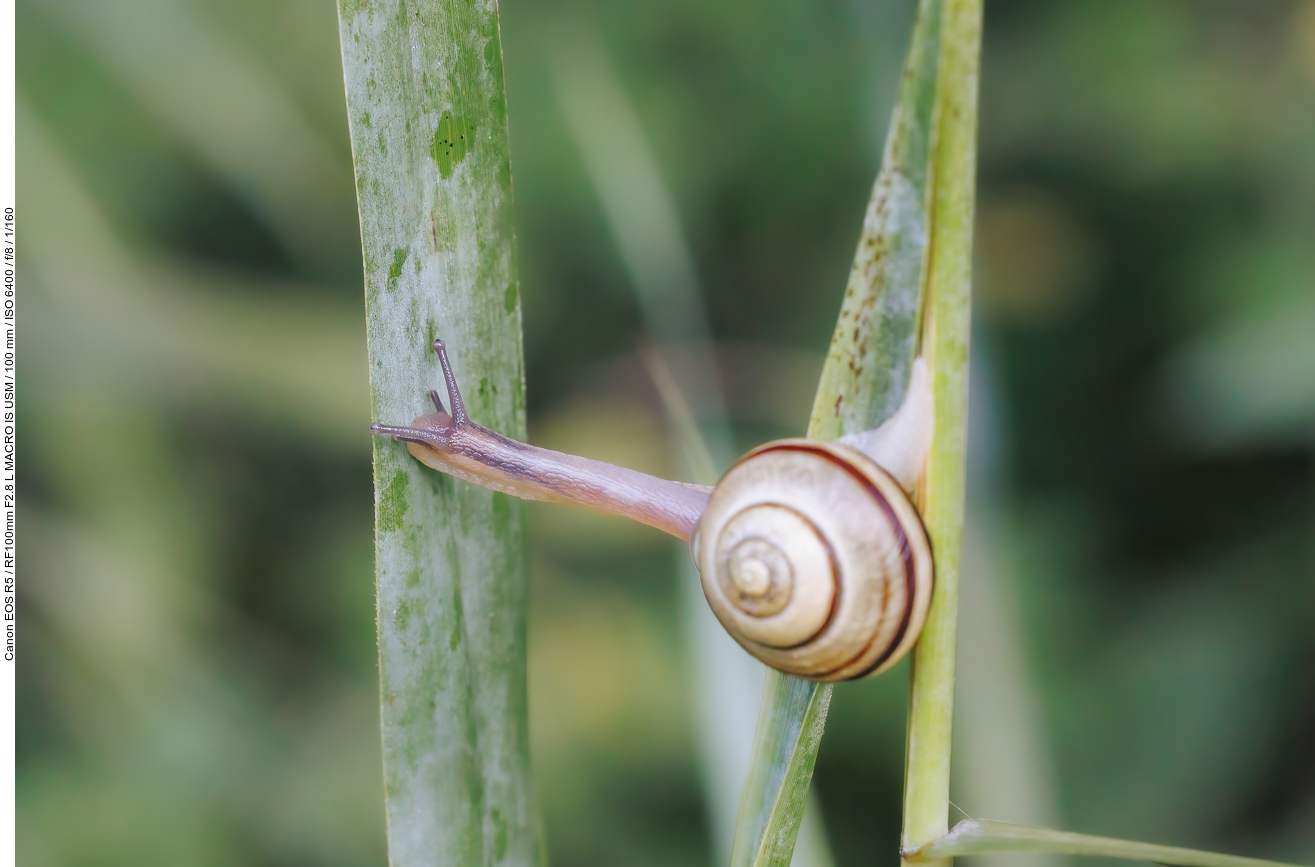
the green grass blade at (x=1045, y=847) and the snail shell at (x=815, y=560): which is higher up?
the snail shell at (x=815, y=560)

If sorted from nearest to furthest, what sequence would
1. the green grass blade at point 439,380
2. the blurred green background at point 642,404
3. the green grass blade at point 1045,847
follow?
the green grass blade at point 1045,847, the green grass blade at point 439,380, the blurred green background at point 642,404

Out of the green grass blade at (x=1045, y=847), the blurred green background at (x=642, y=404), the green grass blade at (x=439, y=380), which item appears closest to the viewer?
the green grass blade at (x=1045, y=847)

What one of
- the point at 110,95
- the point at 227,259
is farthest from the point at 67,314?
the point at 110,95

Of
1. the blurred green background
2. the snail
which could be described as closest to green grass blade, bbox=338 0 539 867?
the snail

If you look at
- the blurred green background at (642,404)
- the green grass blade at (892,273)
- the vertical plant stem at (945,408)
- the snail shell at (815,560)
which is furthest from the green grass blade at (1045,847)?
the blurred green background at (642,404)

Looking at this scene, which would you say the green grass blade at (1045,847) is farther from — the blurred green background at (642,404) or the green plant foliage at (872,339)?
the blurred green background at (642,404)

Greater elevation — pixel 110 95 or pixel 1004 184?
pixel 110 95

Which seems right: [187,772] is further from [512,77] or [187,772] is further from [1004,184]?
[1004,184]
